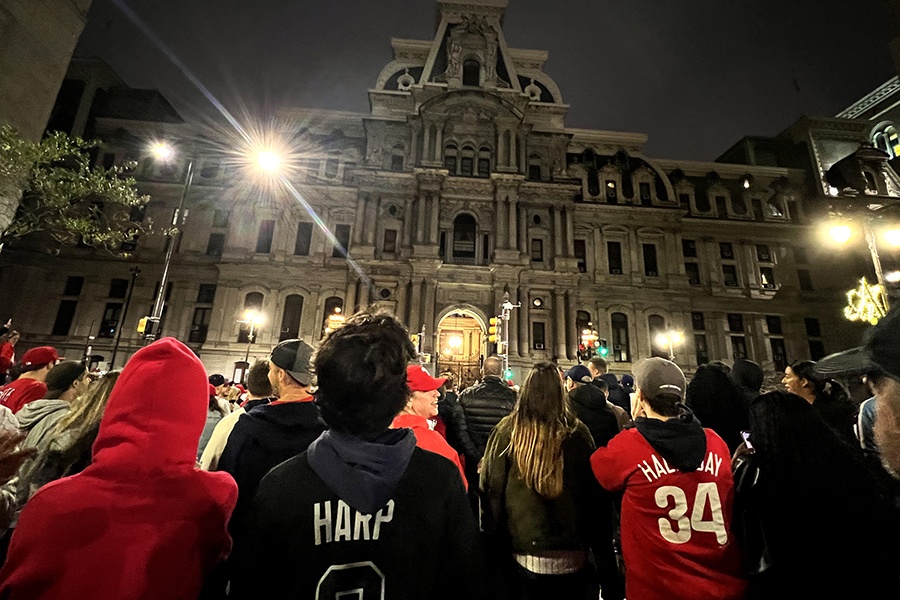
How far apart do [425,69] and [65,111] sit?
1090 inches

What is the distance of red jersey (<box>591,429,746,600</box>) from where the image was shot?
98.2 inches

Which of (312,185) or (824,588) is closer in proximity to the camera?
(824,588)

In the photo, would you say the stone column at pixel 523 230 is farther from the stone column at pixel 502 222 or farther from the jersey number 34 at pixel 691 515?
the jersey number 34 at pixel 691 515

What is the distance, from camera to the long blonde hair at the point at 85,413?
2.93 m

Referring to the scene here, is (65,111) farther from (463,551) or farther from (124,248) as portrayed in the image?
(463,551)

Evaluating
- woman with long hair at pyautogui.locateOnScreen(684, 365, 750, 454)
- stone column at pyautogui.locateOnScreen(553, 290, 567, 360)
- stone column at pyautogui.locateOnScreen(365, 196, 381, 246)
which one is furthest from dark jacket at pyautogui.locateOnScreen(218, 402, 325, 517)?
Result: stone column at pyautogui.locateOnScreen(365, 196, 381, 246)

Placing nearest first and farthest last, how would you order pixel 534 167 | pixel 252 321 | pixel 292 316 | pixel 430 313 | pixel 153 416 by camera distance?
pixel 153 416
pixel 252 321
pixel 430 313
pixel 292 316
pixel 534 167

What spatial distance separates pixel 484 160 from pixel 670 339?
17762 mm

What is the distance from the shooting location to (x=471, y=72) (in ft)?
107

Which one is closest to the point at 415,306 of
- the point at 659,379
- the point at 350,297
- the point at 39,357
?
the point at 350,297

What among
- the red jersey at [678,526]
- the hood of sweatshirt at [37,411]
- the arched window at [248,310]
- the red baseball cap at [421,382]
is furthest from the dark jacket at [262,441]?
the arched window at [248,310]

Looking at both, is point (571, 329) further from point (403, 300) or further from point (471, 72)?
point (471, 72)

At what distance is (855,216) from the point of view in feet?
35.7

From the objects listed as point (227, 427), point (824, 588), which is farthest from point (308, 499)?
point (824, 588)
